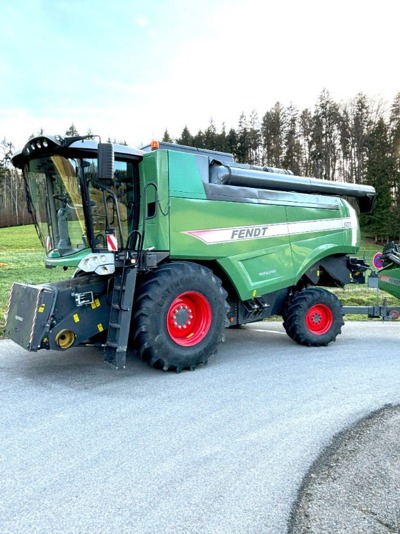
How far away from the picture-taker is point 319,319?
6738mm

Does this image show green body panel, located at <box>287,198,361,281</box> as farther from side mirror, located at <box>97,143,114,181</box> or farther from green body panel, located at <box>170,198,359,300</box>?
side mirror, located at <box>97,143,114,181</box>

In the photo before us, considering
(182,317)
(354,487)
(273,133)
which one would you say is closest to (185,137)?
(273,133)

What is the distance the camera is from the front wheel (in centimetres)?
645

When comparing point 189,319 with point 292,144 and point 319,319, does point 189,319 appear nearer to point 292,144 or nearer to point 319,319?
point 319,319

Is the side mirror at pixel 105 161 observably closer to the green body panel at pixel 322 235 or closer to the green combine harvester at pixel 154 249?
the green combine harvester at pixel 154 249

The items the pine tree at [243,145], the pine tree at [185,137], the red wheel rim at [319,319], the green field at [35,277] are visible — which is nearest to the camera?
the red wheel rim at [319,319]

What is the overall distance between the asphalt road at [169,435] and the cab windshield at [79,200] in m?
1.55

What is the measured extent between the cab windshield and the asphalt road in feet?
5.08

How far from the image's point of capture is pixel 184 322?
17.1ft

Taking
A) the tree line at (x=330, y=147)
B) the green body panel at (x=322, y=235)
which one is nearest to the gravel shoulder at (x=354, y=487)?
the green body panel at (x=322, y=235)

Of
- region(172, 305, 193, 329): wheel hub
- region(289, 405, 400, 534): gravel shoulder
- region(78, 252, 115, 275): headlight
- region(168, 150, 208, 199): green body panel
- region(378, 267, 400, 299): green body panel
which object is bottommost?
region(289, 405, 400, 534): gravel shoulder

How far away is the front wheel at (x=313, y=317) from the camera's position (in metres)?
6.45

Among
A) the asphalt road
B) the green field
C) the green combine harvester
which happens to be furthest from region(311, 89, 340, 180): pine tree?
the asphalt road

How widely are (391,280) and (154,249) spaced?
4.58 meters
